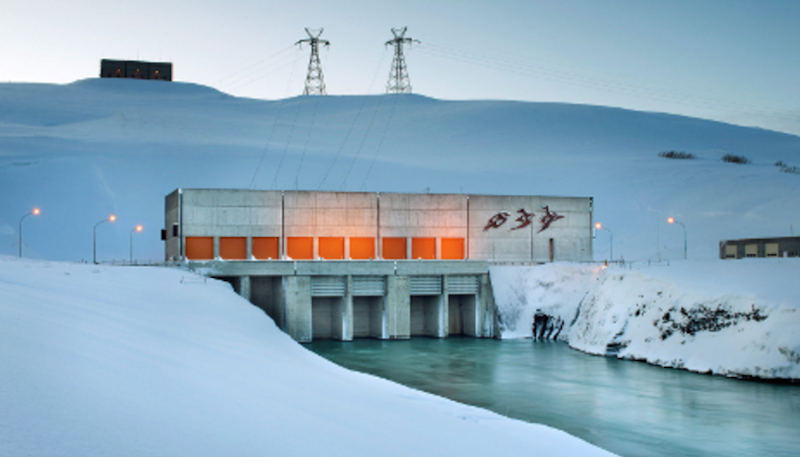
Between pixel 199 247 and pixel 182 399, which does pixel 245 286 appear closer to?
pixel 199 247

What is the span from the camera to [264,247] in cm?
6600

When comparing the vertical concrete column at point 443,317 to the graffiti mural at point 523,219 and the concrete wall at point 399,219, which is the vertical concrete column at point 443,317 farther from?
the graffiti mural at point 523,219

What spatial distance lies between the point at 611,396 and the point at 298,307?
29660 millimetres

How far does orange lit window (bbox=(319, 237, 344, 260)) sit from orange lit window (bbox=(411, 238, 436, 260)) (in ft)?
23.1

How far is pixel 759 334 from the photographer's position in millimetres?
38156

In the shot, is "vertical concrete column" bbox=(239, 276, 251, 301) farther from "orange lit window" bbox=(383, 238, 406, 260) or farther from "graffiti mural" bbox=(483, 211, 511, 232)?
"graffiti mural" bbox=(483, 211, 511, 232)

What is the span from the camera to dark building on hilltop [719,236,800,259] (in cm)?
5831

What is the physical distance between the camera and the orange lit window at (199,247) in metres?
63.5

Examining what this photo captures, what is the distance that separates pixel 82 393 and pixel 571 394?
29.1 meters

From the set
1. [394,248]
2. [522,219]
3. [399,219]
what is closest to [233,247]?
[394,248]

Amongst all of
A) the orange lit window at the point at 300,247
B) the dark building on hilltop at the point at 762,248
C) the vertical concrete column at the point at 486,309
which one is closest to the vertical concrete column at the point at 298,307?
the orange lit window at the point at 300,247

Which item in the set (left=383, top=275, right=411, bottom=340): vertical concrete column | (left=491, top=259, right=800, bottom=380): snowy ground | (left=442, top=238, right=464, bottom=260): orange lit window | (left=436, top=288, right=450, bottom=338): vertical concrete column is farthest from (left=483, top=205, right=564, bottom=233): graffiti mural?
(left=383, top=275, right=411, bottom=340): vertical concrete column

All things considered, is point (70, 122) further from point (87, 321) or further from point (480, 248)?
point (87, 321)

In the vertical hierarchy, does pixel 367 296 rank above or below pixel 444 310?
above
